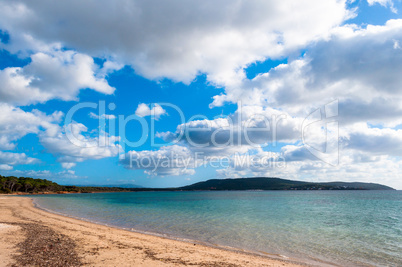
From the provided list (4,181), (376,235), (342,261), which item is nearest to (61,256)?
(342,261)

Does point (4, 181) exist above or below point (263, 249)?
below

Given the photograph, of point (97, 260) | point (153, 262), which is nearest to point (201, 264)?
point (153, 262)

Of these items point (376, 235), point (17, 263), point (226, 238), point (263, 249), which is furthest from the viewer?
point (376, 235)

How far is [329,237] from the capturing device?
20.5m

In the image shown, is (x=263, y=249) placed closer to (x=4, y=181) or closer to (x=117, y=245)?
(x=117, y=245)

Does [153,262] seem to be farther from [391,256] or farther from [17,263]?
[391,256]

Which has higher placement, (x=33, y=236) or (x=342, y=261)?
(x=33, y=236)

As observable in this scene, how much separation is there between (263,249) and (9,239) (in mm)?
15696

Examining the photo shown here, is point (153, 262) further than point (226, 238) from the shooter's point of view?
No

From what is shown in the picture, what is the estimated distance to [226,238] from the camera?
19.2m

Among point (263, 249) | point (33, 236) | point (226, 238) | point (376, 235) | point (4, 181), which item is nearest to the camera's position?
point (33, 236)

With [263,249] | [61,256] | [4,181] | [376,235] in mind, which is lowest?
[4,181]

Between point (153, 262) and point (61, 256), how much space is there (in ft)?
13.6

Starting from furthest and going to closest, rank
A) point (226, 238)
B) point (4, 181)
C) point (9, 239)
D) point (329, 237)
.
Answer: point (4, 181), point (329, 237), point (226, 238), point (9, 239)
